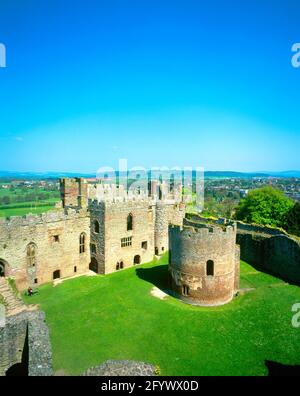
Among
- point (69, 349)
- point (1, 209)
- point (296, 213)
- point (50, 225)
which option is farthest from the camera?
point (1, 209)

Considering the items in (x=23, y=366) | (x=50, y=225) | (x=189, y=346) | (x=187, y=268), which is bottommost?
(x=23, y=366)

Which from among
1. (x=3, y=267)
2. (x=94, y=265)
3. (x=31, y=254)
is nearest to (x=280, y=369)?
(x=94, y=265)

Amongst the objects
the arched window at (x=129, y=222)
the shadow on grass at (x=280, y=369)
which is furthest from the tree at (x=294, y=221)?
the shadow on grass at (x=280, y=369)

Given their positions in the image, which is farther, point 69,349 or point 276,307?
point 276,307

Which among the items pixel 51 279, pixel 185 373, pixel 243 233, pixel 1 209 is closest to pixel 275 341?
pixel 185 373

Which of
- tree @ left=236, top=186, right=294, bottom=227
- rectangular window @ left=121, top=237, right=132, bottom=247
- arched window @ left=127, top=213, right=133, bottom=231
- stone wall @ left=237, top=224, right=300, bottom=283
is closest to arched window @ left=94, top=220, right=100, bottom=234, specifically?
rectangular window @ left=121, top=237, right=132, bottom=247

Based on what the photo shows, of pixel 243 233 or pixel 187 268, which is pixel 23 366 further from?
pixel 243 233

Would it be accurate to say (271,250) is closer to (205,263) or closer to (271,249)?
(271,249)
